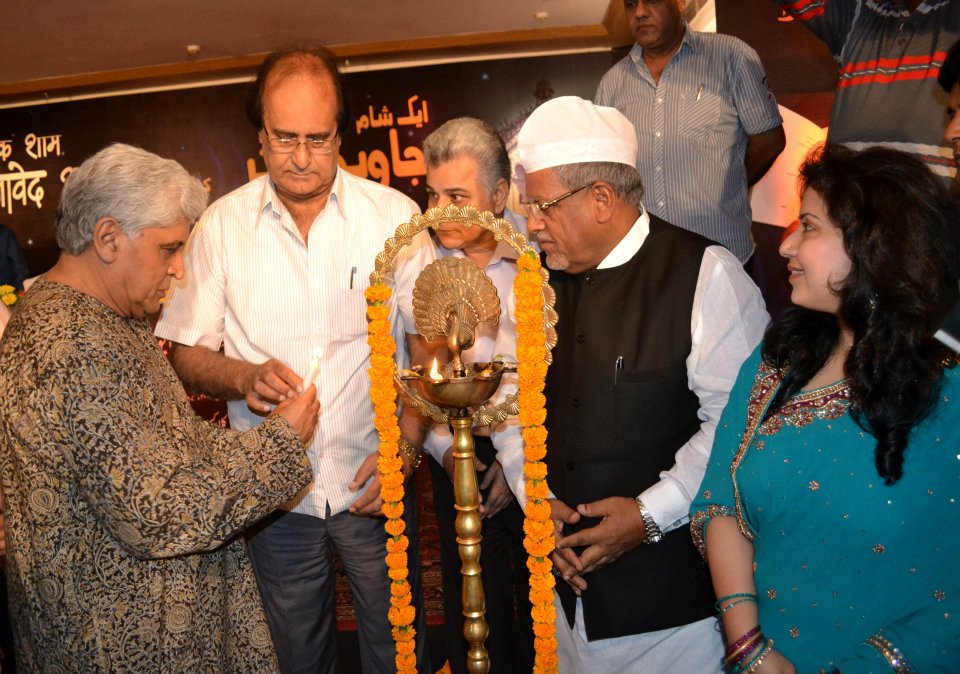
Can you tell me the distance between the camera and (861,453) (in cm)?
186

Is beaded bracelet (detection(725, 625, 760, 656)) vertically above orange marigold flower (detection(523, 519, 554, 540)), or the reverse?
orange marigold flower (detection(523, 519, 554, 540))

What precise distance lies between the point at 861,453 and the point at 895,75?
5.01ft

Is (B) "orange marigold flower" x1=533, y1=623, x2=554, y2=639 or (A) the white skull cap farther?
(A) the white skull cap

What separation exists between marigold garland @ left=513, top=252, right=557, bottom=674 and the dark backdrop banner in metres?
5.02

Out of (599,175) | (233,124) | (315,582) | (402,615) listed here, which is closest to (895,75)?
(599,175)

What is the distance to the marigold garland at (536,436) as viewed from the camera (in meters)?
2.04

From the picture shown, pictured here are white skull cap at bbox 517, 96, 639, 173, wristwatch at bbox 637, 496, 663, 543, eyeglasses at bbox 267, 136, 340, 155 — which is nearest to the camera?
wristwatch at bbox 637, 496, 663, 543

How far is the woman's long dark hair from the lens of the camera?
5.98 ft

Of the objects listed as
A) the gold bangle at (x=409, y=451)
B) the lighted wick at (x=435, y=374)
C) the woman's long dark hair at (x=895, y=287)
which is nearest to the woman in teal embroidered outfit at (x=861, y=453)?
the woman's long dark hair at (x=895, y=287)

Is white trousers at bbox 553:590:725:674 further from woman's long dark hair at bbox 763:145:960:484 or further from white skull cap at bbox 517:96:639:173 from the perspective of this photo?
white skull cap at bbox 517:96:639:173

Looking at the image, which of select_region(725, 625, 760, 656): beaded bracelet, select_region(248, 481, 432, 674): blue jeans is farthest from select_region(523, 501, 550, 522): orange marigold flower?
select_region(248, 481, 432, 674): blue jeans

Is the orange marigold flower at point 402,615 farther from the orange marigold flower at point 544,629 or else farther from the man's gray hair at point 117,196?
the man's gray hair at point 117,196

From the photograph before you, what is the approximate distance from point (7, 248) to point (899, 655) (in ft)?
18.2

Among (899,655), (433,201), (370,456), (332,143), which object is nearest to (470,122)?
(433,201)
